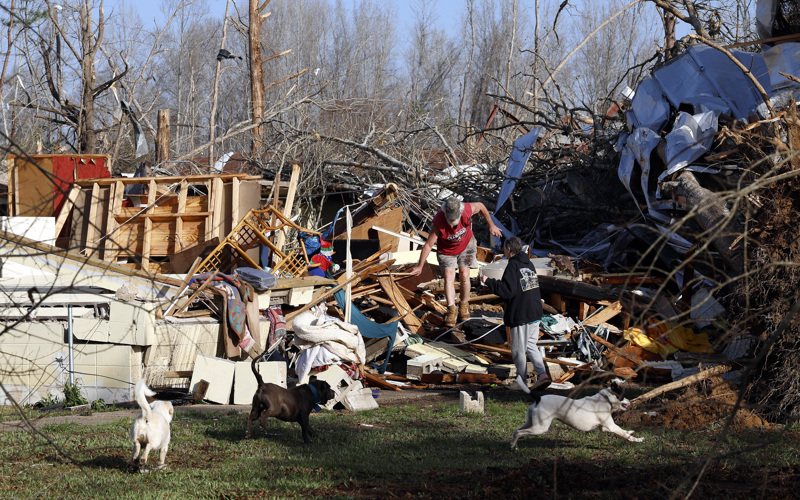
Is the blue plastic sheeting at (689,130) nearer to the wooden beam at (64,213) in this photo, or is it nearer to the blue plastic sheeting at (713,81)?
the blue plastic sheeting at (713,81)

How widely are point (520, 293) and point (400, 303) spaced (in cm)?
428

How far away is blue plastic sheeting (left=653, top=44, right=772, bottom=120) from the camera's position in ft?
37.3

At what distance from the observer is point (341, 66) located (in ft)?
176

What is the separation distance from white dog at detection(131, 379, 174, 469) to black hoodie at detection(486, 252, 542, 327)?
4.29m

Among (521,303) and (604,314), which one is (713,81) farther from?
(521,303)

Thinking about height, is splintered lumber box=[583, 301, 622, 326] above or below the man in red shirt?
below

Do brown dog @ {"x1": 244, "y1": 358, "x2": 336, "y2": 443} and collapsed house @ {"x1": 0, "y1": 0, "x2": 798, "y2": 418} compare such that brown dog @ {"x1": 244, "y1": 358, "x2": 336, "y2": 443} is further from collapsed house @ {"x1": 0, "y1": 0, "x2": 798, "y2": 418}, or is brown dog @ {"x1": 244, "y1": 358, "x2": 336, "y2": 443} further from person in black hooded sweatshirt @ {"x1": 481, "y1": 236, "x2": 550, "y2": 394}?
person in black hooded sweatshirt @ {"x1": 481, "y1": 236, "x2": 550, "y2": 394}

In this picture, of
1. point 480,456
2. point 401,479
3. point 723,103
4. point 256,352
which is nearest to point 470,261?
point 256,352

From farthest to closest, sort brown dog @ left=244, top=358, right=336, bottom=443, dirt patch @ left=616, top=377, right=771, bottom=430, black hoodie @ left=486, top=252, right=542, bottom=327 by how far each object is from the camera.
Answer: black hoodie @ left=486, top=252, right=542, bottom=327 → dirt patch @ left=616, top=377, right=771, bottom=430 → brown dog @ left=244, top=358, right=336, bottom=443

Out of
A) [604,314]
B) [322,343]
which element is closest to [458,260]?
[604,314]

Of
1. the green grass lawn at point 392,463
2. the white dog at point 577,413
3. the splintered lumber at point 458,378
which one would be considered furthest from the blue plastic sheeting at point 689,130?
the white dog at point 577,413

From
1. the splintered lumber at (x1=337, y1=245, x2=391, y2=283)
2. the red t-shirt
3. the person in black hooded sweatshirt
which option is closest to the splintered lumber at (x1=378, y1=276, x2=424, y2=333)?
the splintered lumber at (x1=337, y1=245, x2=391, y2=283)

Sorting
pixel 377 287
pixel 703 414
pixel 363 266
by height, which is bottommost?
pixel 703 414

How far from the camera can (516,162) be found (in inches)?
625
